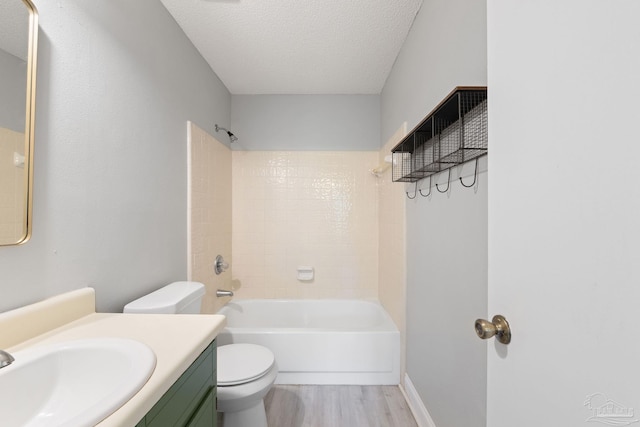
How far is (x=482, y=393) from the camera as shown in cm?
101

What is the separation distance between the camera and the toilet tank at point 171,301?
3.97ft

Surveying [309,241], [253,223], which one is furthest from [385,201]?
[253,223]

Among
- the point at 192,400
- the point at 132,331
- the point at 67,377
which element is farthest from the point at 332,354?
the point at 67,377

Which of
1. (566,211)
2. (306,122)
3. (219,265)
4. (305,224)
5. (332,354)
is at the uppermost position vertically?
(306,122)

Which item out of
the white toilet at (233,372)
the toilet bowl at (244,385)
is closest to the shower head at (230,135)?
the white toilet at (233,372)

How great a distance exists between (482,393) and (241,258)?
2.30 metres

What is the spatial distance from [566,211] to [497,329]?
0.29 m

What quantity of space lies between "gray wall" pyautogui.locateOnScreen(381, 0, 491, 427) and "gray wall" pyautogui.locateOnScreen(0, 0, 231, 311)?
1475 mm

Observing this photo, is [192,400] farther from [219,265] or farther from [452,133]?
[219,265]

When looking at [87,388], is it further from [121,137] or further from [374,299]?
[374,299]

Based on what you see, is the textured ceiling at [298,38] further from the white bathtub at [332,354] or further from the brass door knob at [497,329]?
the white bathtub at [332,354]

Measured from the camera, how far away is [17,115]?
32.4 inches

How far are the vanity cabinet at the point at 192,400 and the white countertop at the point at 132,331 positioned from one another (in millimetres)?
46

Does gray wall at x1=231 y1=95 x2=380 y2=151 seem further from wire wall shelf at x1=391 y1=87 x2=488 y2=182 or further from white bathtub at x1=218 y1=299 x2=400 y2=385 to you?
white bathtub at x1=218 y1=299 x2=400 y2=385
